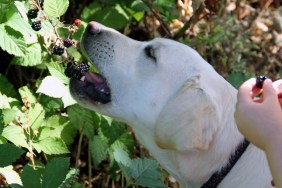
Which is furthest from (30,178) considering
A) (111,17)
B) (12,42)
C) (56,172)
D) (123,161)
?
(111,17)

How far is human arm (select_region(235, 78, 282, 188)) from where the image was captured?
1962 mm

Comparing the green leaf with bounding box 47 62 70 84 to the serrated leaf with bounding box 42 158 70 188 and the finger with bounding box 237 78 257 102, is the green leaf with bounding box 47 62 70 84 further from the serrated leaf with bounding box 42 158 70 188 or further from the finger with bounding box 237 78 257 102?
the finger with bounding box 237 78 257 102

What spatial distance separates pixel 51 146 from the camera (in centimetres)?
296

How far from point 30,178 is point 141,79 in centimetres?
A: 58

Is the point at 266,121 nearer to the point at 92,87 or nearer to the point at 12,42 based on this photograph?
the point at 92,87

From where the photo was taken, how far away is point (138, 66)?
8.65ft

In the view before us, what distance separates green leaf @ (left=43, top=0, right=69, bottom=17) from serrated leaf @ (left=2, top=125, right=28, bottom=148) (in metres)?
0.51

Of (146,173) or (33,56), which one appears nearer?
(146,173)

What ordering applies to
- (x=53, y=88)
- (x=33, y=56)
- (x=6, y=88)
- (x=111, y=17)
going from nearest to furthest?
(x=53, y=88), (x=33, y=56), (x=6, y=88), (x=111, y=17)

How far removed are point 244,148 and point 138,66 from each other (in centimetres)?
52

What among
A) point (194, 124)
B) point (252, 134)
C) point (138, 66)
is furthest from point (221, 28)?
point (252, 134)

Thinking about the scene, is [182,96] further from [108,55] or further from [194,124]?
[108,55]

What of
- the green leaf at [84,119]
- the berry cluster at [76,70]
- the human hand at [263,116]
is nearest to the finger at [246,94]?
the human hand at [263,116]

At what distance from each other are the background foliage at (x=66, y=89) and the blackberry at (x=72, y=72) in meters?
0.08
